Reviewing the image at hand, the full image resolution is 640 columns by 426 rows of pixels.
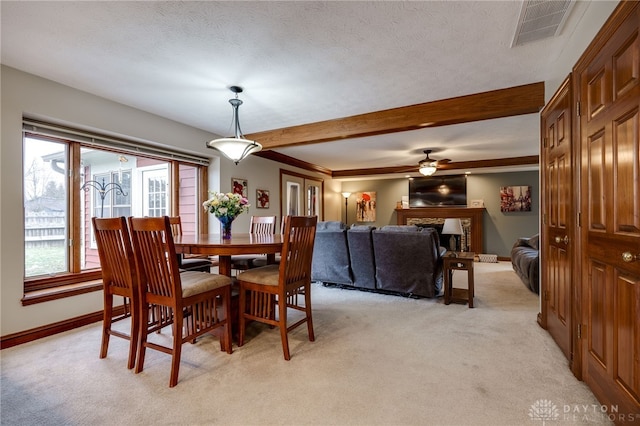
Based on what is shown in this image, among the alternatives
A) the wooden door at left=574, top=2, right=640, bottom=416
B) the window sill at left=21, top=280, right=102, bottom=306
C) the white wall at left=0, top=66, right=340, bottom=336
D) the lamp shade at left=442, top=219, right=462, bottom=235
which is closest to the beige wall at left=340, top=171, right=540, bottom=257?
the lamp shade at left=442, top=219, right=462, bottom=235

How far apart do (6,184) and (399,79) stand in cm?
348

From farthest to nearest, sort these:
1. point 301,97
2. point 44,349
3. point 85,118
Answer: point 301,97, point 85,118, point 44,349

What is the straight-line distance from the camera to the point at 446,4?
1729 mm

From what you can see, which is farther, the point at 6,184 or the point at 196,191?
the point at 196,191

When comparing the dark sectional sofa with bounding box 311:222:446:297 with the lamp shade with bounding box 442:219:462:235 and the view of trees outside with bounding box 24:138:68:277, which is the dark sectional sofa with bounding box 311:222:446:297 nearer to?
the lamp shade with bounding box 442:219:462:235

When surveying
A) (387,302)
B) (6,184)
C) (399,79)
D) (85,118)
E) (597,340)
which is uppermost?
(399,79)

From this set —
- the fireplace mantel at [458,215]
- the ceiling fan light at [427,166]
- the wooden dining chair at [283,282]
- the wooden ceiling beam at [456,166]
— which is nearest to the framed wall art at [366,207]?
the fireplace mantel at [458,215]

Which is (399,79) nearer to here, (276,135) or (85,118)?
(276,135)

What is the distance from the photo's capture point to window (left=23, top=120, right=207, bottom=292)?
8.91ft

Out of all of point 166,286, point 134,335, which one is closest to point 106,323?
point 134,335

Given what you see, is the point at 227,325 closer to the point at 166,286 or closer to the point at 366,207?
the point at 166,286

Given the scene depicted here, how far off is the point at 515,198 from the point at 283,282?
6.79 metres

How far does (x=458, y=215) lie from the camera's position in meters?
7.18

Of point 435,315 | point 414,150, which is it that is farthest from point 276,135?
point 435,315
